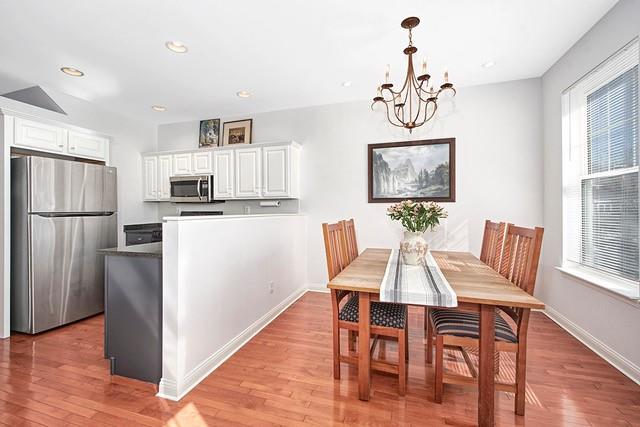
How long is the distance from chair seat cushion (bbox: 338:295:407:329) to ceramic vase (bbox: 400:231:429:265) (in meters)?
0.35

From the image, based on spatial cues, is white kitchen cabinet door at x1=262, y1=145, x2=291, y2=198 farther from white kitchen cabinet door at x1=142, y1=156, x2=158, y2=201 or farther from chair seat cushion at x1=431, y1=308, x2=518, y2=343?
chair seat cushion at x1=431, y1=308, x2=518, y2=343

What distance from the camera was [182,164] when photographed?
4082 millimetres

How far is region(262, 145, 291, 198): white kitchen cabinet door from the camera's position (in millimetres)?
3621

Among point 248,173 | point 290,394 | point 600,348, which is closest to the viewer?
point 290,394

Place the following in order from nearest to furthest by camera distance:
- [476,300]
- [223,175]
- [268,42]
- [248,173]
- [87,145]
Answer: [476,300], [268,42], [87,145], [248,173], [223,175]

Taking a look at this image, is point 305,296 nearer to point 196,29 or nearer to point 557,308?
point 557,308

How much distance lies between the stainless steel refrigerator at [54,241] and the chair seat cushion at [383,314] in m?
2.87

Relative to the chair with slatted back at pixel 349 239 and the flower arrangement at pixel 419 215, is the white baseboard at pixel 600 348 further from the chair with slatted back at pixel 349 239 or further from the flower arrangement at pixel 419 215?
the chair with slatted back at pixel 349 239

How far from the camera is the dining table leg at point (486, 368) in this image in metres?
1.39

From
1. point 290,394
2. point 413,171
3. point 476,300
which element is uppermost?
point 413,171

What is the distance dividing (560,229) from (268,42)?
10.7 ft

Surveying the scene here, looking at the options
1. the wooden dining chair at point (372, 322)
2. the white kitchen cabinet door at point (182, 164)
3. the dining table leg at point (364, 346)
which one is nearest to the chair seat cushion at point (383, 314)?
the wooden dining chair at point (372, 322)

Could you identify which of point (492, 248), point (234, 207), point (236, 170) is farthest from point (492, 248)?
point (234, 207)

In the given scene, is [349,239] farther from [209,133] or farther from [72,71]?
[72,71]
